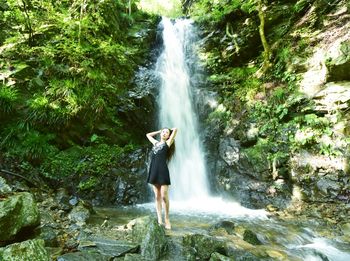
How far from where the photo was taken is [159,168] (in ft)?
15.9

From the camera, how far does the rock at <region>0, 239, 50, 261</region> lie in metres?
2.69

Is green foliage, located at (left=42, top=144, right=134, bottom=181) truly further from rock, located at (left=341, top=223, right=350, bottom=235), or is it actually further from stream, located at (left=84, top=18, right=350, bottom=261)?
rock, located at (left=341, top=223, right=350, bottom=235)

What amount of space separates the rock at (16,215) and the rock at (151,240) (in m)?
1.30

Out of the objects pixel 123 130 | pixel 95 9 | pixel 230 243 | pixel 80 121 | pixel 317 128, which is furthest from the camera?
pixel 95 9

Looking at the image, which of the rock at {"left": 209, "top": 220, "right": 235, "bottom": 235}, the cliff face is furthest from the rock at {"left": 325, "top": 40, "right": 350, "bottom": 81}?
the rock at {"left": 209, "top": 220, "right": 235, "bottom": 235}

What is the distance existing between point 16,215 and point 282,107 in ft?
23.9

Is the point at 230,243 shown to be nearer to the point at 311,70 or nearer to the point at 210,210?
the point at 210,210

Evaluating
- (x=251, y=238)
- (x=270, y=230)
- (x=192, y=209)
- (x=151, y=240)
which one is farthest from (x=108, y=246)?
(x=192, y=209)

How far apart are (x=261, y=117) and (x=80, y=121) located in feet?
16.9

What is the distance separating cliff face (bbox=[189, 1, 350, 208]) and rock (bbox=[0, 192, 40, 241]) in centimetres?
547

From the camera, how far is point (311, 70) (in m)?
8.94

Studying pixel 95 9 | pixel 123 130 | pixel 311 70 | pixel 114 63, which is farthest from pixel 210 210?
pixel 95 9

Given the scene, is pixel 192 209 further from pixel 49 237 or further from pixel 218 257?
pixel 49 237

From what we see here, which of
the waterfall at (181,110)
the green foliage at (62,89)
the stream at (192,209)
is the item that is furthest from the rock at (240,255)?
the green foliage at (62,89)
